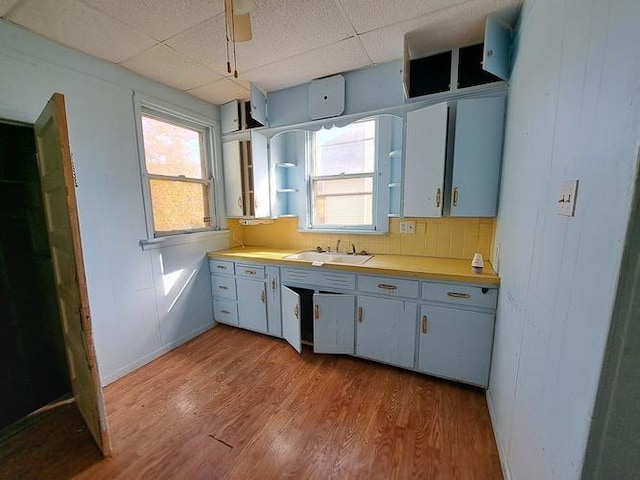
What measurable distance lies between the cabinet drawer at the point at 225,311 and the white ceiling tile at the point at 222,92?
2.23m

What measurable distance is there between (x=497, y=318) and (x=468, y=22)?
1984mm

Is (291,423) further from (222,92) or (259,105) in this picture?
(222,92)

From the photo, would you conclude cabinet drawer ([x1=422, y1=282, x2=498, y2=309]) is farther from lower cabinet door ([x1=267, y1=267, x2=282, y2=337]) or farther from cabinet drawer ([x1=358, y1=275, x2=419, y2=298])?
lower cabinet door ([x1=267, y1=267, x2=282, y2=337])

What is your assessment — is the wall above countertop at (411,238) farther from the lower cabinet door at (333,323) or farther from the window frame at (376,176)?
the lower cabinet door at (333,323)

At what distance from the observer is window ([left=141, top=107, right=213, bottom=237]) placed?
2387 mm

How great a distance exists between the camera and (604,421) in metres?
0.63

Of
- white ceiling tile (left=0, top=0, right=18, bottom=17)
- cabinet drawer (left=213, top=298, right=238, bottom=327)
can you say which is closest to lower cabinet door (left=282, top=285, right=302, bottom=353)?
cabinet drawer (left=213, top=298, right=238, bottom=327)

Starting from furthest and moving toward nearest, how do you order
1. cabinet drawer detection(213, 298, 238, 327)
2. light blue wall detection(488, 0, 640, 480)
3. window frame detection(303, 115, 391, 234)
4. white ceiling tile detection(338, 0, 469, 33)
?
1. cabinet drawer detection(213, 298, 238, 327)
2. window frame detection(303, 115, 391, 234)
3. white ceiling tile detection(338, 0, 469, 33)
4. light blue wall detection(488, 0, 640, 480)

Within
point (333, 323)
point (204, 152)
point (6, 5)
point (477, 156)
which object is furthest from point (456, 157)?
point (6, 5)

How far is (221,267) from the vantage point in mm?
2857

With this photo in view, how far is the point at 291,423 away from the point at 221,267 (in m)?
1.74

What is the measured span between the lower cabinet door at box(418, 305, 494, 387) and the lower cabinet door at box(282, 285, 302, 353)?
3.40ft

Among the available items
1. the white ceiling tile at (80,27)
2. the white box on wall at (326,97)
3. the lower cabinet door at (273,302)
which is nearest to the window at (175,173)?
the white ceiling tile at (80,27)

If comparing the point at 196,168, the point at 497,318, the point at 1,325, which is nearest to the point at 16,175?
the point at 1,325
